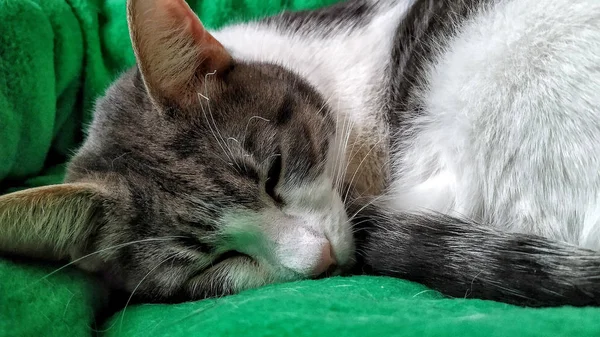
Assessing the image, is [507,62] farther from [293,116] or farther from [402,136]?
[293,116]

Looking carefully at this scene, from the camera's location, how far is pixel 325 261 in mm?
1072

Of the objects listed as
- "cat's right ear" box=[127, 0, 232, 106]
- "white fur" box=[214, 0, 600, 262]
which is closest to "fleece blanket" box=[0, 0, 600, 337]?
"white fur" box=[214, 0, 600, 262]

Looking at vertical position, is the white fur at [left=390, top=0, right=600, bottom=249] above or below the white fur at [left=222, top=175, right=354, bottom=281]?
above

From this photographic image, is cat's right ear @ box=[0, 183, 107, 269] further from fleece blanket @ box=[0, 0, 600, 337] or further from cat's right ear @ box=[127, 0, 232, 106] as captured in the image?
cat's right ear @ box=[127, 0, 232, 106]

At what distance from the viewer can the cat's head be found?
1.08 metres

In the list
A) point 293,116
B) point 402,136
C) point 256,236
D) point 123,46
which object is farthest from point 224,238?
point 123,46

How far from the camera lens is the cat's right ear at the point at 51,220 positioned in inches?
39.9

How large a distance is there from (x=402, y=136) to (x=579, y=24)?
0.43 m

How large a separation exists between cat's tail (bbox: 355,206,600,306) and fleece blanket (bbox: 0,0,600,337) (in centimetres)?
5

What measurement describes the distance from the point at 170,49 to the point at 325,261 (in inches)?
20.3

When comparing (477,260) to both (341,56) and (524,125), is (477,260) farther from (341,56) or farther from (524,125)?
(341,56)

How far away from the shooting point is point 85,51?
1.86 m

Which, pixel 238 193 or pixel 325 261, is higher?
pixel 238 193

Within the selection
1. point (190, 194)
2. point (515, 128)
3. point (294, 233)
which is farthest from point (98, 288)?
point (515, 128)
